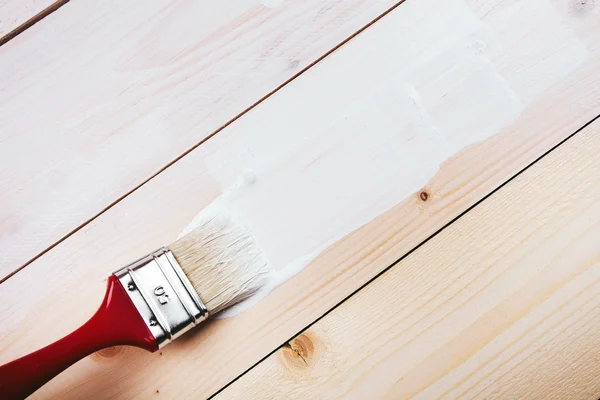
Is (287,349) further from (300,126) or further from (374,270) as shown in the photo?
(300,126)

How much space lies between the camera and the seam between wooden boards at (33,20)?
0.65 meters

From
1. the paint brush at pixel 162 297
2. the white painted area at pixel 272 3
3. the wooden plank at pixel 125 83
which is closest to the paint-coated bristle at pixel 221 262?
the paint brush at pixel 162 297

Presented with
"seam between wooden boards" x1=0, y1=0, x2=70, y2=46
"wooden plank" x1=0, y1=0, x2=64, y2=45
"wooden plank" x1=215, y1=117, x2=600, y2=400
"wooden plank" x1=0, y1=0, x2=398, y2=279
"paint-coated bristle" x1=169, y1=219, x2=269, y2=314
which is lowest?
"wooden plank" x1=215, y1=117, x2=600, y2=400

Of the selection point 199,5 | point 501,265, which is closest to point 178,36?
point 199,5

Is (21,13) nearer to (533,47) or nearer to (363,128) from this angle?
(363,128)

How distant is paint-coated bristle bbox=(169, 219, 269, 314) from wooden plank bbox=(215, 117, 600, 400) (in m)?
0.09

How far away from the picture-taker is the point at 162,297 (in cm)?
55

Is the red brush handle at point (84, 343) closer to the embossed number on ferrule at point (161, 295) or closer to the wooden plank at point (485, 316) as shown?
the embossed number on ferrule at point (161, 295)

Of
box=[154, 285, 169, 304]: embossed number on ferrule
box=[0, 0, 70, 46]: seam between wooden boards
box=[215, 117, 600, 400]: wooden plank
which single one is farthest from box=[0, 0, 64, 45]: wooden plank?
box=[215, 117, 600, 400]: wooden plank

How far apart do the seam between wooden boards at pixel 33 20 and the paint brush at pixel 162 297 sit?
33 cm

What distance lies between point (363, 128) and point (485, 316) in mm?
263

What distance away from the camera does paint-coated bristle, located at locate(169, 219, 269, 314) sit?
22.8 inches

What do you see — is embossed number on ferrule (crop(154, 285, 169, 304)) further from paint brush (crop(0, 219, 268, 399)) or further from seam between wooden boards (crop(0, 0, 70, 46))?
seam between wooden boards (crop(0, 0, 70, 46))

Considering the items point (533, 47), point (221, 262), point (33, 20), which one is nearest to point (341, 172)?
point (221, 262)
